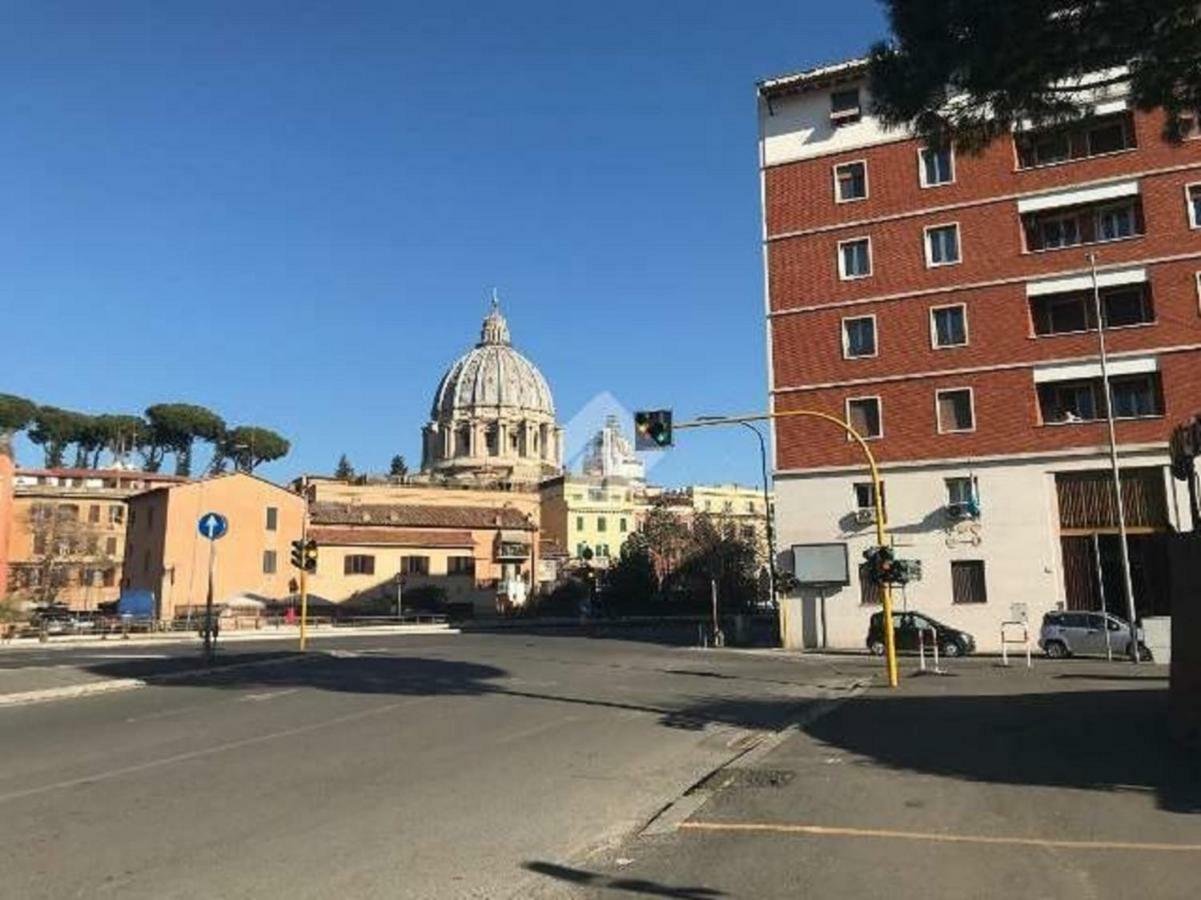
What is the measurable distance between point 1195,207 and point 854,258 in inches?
443

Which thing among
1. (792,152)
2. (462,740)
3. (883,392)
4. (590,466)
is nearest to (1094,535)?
(883,392)

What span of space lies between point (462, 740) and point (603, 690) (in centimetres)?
775

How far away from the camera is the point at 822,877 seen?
6973 millimetres

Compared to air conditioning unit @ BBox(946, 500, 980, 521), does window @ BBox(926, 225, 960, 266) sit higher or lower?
higher

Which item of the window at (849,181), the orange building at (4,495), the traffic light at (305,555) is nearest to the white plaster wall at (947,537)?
the window at (849,181)

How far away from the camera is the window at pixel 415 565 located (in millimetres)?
76312

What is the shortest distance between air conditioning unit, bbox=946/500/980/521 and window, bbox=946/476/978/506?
0.17 m

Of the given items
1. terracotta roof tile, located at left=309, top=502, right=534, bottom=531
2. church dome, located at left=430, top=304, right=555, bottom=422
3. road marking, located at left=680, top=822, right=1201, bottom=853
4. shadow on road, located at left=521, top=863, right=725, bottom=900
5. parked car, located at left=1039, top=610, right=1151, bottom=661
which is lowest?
shadow on road, located at left=521, top=863, right=725, bottom=900

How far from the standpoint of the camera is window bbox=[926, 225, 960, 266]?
128 feet

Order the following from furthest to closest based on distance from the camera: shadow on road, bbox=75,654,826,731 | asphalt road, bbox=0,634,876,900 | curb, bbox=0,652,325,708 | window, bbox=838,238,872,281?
1. window, bbox=838,238,872,281
2. curb, bbox=0,652,325,708
3. shadow on road, bbox=75,654,826,731
4. asphalt road, bbox=0,634,876,900

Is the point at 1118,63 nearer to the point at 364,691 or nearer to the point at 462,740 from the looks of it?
the point at 462,740

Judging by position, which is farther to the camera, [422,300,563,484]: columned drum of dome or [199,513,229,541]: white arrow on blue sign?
[422,300,563,484]: columned drum of dome

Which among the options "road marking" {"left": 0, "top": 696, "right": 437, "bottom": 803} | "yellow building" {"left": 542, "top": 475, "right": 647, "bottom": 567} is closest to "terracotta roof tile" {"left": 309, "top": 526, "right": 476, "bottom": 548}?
"yellow building" {"left": 542, "top": 475, "right": 647, "bottom": 567}

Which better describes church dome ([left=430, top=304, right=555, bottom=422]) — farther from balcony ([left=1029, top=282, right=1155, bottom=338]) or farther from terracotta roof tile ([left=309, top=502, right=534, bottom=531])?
balcony ([left=1029, top=282, right=1155, bottom=338])
